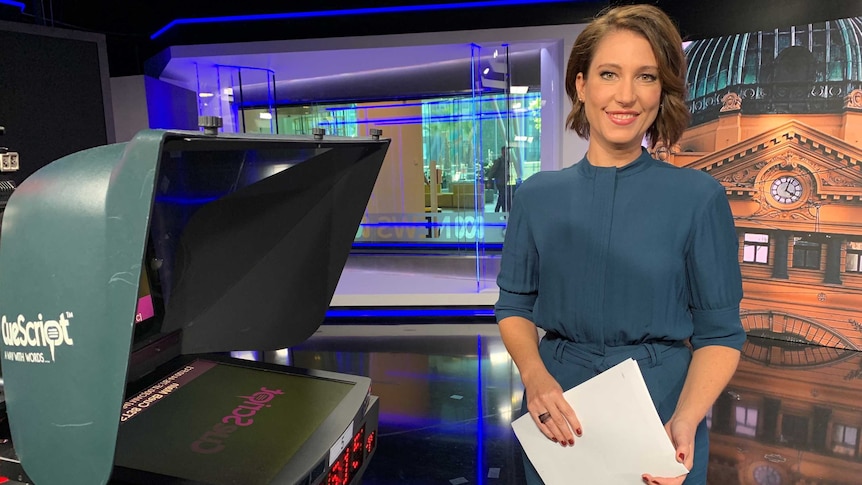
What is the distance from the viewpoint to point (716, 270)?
78cm

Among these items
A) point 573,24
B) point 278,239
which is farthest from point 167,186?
point 573,24

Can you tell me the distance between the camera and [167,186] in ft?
2.74

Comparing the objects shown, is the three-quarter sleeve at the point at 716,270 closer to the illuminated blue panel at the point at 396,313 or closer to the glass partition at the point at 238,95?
the illuminated blue panel at the point at 396,313

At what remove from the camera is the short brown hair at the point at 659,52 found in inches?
30.2

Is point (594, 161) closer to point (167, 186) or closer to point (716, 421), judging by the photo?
point (167, 186)

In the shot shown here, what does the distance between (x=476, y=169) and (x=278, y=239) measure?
3.55 meters

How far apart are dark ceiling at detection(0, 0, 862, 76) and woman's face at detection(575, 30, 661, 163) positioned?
10.1 feet

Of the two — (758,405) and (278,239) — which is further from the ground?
(278,239)

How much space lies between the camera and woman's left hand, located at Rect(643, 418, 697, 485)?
72 cm

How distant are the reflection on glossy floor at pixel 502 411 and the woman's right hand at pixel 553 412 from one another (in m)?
1.57

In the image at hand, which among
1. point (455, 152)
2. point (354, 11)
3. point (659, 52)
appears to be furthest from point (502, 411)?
point (354, 11)

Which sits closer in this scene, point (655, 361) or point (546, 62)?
point (655, 361)

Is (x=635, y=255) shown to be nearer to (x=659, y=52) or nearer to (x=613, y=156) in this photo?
(x=613, y=156)

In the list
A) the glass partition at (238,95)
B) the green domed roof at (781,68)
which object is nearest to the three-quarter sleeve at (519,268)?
the green domed roof at (781,68)
